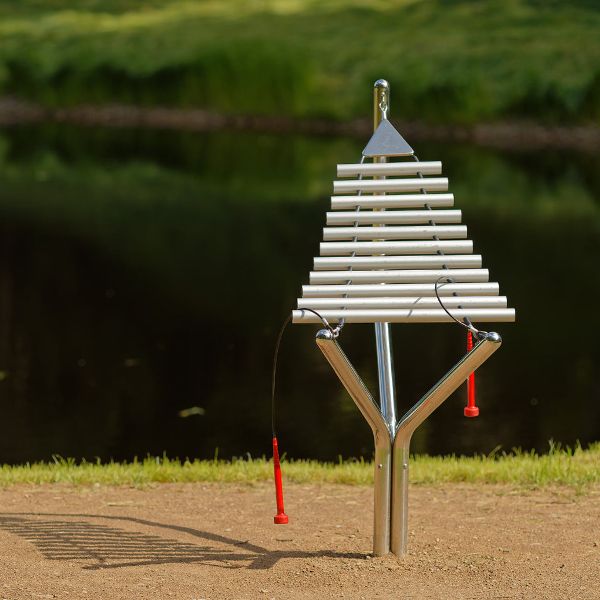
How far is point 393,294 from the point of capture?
6.48m

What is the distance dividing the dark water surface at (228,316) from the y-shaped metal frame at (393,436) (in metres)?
4.95

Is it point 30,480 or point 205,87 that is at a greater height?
point 205,87

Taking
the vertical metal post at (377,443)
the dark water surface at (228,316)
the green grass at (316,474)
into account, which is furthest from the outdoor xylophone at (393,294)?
the dark water surface at (228,316)

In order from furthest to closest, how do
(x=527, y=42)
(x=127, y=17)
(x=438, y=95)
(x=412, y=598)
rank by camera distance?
(x=127, y=17) → (x=527, y=42) → (x=438, y=95) → (x=412, y=598)

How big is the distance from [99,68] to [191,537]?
4396cm

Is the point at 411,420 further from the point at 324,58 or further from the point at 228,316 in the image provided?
the point at 324,58

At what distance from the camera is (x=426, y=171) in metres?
7.21

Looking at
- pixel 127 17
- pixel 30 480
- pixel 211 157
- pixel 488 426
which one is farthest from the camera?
pixel 127 17

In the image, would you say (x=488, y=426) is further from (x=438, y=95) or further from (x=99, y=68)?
(x=99, y=68)

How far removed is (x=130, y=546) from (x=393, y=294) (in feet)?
6.50

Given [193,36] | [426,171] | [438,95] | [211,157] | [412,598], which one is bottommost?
[412,598]

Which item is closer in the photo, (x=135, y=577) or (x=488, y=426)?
(x=135, y=577)

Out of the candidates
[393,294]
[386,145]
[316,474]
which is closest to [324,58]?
[316,474]

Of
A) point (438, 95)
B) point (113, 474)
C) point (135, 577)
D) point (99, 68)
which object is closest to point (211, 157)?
point (438, 95)
